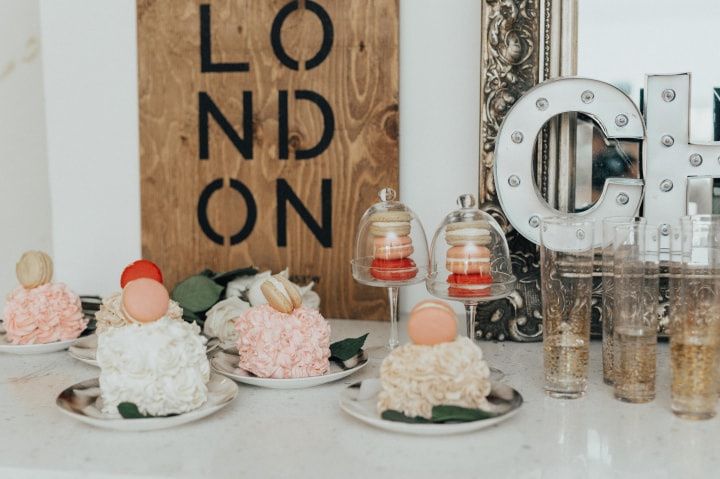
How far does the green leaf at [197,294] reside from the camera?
149cm

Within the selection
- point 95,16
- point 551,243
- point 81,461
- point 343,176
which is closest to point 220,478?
point 81,461

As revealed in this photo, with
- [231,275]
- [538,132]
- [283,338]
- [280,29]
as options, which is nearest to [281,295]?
[283,338]

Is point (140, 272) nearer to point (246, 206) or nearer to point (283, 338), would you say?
point (283, 338)

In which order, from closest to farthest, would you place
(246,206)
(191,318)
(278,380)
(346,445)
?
(346,445) < (278,380) < (191,318) < (246,206)

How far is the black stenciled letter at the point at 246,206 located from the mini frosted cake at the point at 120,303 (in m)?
0.42

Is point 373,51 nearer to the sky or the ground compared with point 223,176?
nearer to the sky

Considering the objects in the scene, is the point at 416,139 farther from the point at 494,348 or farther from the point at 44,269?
the point at 44,269

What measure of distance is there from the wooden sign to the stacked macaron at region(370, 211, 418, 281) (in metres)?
0.29

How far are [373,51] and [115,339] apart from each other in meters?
0.82

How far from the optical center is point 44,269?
139 centimetres

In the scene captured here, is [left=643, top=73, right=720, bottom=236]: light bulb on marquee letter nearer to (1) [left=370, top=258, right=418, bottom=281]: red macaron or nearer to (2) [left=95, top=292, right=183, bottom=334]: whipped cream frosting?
(1) [left=370, top=258, right=418, bottom=281]: red macaron

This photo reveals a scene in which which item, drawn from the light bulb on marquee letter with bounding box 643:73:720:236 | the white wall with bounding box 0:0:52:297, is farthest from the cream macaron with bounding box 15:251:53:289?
the light bulb on marquee letter with bounding box 643:73:720:236

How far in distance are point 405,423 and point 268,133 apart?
0.85m

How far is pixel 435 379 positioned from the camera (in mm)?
976
